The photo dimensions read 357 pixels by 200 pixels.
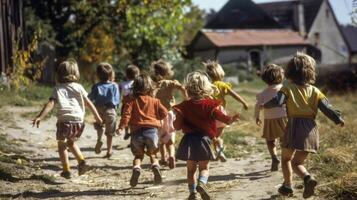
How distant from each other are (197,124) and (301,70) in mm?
1301

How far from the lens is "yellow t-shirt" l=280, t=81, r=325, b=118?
651 cm

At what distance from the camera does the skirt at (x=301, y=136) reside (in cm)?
643

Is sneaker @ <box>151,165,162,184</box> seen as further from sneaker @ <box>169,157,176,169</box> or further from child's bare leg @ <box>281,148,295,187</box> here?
child's bare leg @ <box>281,148,295,187</box>

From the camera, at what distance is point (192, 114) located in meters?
6.81

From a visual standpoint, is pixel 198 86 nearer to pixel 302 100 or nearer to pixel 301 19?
pixel 302 100

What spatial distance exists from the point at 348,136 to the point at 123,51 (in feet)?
81.0

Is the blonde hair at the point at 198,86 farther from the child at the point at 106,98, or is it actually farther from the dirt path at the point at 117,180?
the child at the point at 106,98

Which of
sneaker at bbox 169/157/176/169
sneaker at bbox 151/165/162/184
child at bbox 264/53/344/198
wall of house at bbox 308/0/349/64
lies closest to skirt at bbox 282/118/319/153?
child at bbox 264/53/344/198

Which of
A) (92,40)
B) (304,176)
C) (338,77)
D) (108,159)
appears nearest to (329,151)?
(304,176)

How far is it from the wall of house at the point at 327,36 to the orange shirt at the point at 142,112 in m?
54.5

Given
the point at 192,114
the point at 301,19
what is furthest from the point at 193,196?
the point at 301,19

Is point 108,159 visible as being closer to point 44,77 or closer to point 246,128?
point 246,128

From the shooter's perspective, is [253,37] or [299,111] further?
[253,37]

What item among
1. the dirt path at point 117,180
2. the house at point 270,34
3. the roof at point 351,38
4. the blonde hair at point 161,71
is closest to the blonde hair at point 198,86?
the dirt path at point 117,180
